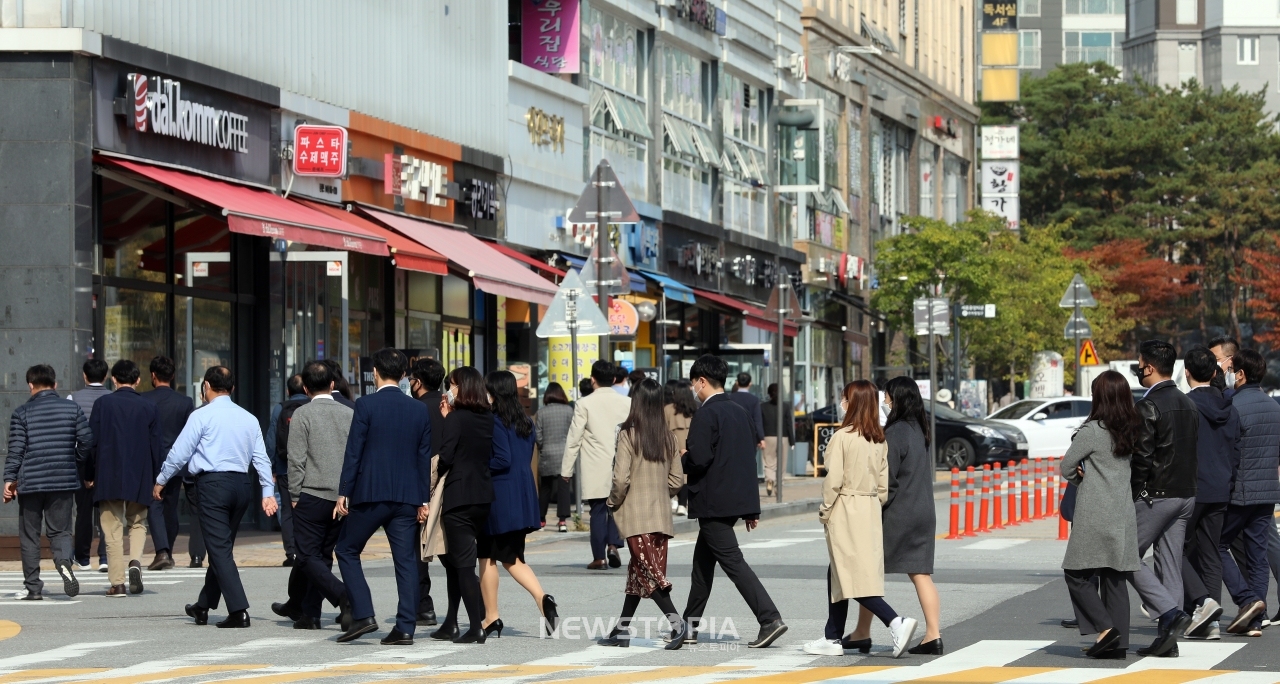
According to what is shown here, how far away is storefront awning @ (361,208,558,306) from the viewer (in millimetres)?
25469

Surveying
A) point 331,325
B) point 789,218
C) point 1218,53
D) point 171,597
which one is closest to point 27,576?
point 171,597

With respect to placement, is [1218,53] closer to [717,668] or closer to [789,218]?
[789,218]

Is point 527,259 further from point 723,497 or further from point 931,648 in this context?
point 931,648

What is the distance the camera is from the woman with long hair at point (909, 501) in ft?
38.9

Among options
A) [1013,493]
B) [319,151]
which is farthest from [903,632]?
[1013,493]

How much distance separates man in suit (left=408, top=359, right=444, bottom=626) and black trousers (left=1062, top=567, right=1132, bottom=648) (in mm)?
3770

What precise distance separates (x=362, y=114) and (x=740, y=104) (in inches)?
757

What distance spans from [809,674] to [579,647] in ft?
5.91

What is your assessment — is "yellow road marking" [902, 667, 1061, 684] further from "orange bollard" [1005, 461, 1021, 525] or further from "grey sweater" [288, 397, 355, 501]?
"orange bollard" [1005, 461, 1021, 525]

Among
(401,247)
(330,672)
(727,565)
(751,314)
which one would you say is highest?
(401,247)

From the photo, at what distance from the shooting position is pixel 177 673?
36.7ft

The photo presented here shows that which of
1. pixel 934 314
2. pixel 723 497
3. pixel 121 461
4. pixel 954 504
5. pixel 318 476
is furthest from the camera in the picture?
pixel 934 314

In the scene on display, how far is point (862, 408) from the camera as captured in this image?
11859mm

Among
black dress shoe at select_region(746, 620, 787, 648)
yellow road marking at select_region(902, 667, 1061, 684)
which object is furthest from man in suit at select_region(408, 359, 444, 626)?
yellow road marking at select_region(902, 667, 1061, 684)
